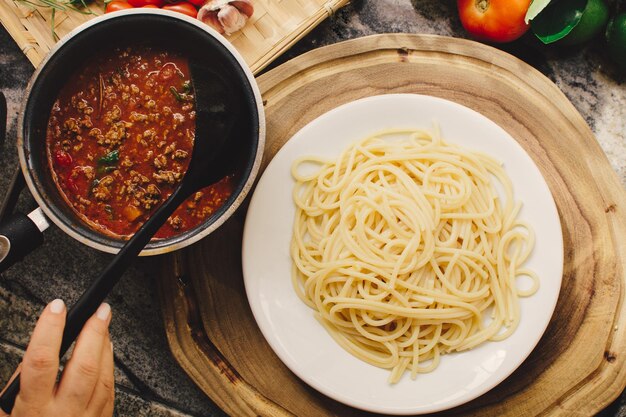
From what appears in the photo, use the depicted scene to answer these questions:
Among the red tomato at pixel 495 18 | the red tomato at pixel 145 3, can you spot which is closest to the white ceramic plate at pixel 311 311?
the red tomato at pixel 495 18

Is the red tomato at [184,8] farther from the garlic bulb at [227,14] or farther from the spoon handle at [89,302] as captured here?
the spoon handle at [89,302]

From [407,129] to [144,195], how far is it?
137 centimetres

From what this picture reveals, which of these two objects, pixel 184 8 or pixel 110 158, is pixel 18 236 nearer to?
pixel 110 158

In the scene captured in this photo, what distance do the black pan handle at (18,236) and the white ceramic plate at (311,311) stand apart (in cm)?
96

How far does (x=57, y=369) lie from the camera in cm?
225

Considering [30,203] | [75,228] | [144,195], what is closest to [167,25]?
[144,195]

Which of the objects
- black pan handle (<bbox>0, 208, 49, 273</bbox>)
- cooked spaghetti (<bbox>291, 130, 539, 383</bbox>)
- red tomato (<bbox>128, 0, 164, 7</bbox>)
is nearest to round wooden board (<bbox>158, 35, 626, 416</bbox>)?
cooked spaghetti (<bbox>291, 130, 539, 383</bbox>)

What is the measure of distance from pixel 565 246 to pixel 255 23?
82.9 inches

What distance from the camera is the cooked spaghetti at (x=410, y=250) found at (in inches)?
115

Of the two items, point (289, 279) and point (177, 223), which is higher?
point (177, 223)

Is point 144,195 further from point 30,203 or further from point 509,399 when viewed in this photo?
point 509,399

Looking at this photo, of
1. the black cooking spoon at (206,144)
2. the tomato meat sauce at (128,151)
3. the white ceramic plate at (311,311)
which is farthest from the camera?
the white ceramic plate at (311,311)

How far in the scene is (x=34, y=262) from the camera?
3.53 meters

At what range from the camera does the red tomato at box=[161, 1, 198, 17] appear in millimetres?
3332
